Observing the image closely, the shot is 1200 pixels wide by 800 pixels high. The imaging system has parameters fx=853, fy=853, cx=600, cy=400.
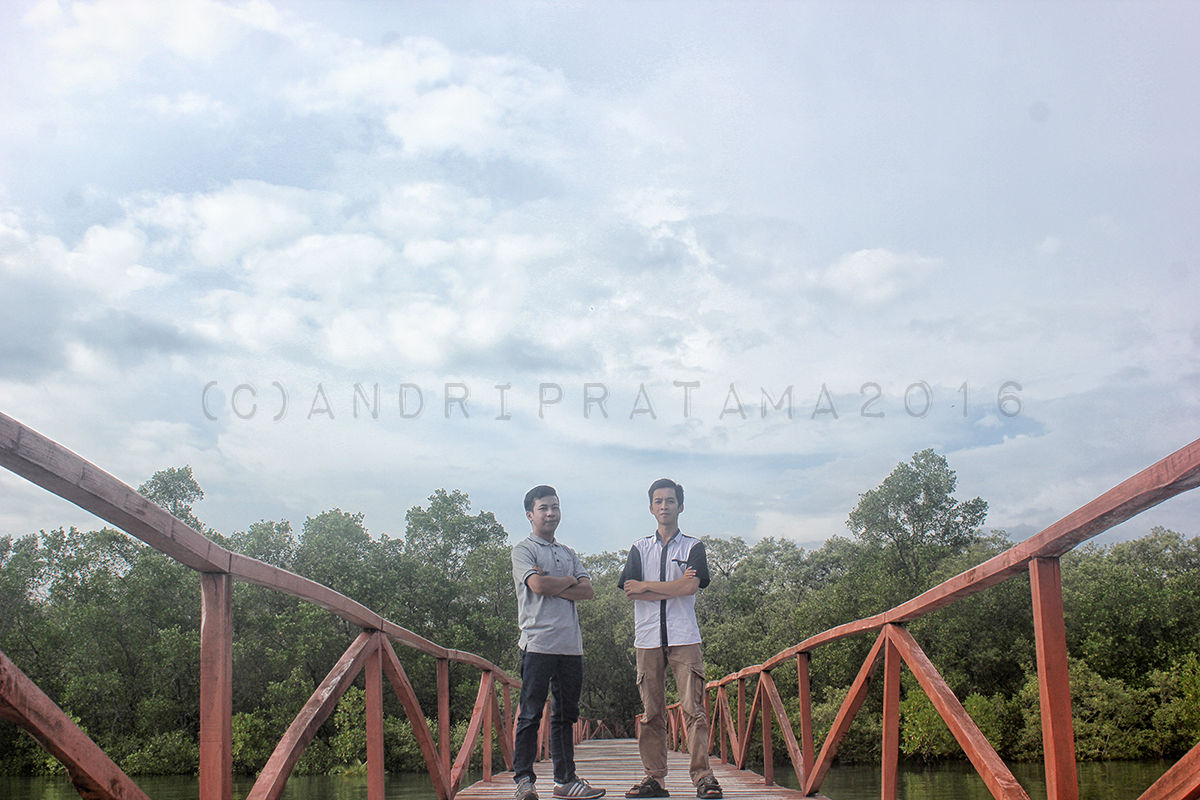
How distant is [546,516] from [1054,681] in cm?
217

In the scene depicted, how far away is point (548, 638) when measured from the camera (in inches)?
135

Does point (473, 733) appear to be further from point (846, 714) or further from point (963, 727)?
point (963, 727)

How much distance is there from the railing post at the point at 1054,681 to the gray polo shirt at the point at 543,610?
6.45ft

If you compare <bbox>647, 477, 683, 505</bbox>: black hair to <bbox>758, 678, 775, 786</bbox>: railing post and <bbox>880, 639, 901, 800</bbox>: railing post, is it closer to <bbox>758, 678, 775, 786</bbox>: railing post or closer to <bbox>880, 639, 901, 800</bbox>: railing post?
<bbox>880, 639, 901, 800</bbox>: railing post

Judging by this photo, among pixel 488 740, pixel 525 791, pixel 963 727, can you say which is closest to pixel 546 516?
pixel 525 791

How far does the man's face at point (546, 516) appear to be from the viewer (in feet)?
11.8

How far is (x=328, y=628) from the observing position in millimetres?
23344

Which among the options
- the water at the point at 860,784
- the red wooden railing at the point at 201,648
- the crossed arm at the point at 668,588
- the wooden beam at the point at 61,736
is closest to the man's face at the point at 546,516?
the crossed arm at the point at 668,588

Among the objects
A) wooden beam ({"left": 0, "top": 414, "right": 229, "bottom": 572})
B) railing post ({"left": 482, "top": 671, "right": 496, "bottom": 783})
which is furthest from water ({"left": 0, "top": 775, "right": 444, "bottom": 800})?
wooden beam ({"left": 0, "top": 414, "right": 229, "bottom": 572})

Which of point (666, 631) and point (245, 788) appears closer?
point (666, 631)

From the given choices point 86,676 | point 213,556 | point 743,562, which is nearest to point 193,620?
point 86,676

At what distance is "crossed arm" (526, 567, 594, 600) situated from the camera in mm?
3365

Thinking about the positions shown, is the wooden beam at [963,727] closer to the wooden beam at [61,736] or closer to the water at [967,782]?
the wooden beam at [61,736]

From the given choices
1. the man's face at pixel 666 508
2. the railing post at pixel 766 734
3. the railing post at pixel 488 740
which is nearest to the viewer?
the man's face at pixel 666 508
